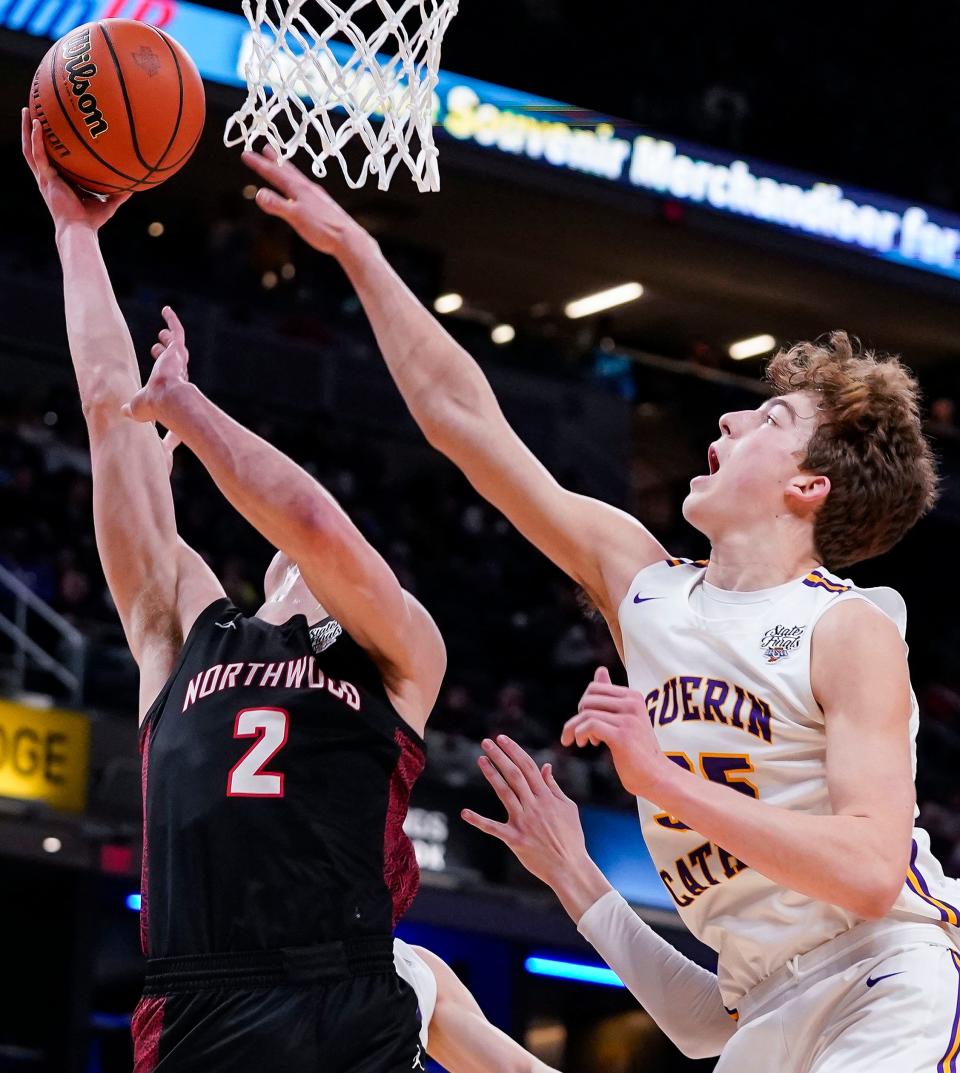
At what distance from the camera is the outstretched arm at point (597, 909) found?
321 centimetres

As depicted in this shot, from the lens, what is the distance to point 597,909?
3377 mm

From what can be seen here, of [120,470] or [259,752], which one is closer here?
[259,752]

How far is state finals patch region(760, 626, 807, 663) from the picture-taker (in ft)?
9.34

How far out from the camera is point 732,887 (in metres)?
2.87

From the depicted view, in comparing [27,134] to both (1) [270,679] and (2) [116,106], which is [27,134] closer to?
(2) [116,106]

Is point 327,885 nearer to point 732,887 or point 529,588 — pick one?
point 732,887

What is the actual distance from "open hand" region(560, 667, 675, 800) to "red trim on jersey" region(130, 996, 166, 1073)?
2.72 ft

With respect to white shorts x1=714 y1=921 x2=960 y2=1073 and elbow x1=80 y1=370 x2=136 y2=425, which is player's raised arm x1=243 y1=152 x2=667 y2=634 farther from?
white shorts x1=714 y1=921 x2=960 y2=1073

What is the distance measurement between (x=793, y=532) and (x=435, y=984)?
1171mm

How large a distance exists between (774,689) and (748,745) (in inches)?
4.2

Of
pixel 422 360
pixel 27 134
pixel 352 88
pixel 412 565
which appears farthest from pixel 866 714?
pixel 412 565

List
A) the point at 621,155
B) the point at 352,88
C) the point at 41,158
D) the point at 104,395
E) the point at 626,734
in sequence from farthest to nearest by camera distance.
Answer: the point at 621,155, the point at 352,88, the point at 41,158, the point at 104,395, the point at 626,734

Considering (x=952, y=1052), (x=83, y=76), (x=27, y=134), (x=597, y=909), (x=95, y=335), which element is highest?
(x=83, y=76)

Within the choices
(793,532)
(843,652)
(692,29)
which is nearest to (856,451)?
(793,532)
